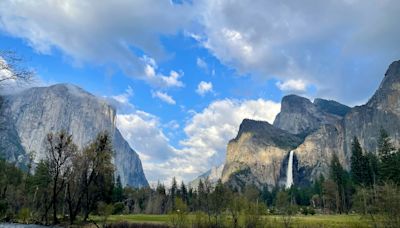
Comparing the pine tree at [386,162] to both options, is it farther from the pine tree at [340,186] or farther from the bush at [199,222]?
the bush at [199,222]

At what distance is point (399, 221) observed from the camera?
27.8 metres

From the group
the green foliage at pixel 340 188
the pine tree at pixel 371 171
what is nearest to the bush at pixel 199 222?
the pine tree at pixel 371 171

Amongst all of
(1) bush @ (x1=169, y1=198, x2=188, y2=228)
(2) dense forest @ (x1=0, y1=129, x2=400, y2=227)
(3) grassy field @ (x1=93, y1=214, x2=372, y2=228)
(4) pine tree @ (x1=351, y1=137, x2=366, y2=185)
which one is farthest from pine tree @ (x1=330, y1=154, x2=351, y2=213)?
(1) bush @ (x1=169, y1=198, x2=188, y2=228)

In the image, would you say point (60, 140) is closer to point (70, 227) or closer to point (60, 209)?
point (70, 227)

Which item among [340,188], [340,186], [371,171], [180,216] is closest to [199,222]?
[180,216]

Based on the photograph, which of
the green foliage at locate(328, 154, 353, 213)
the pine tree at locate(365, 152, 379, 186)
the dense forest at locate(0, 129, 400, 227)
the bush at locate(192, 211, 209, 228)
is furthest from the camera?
the green foliage at locate(328, 154, 353, 213)

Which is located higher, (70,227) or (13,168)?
(13,168)

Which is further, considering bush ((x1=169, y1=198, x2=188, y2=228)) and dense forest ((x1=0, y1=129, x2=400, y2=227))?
bush ((x1=169, y1=198, x2=188, y2=228))

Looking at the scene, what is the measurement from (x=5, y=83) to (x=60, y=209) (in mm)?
95004

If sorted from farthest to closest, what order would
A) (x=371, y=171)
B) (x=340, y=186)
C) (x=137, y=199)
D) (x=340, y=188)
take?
(x=137, y=199)
(x=340, y=188)
(x=340, y=186)
(x=371, y=171)

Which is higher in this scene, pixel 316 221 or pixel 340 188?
pixel 340 188

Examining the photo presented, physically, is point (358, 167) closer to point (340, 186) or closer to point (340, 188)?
point (340, 186)

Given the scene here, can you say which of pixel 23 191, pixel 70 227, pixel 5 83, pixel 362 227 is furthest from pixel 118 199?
pixel 5 83

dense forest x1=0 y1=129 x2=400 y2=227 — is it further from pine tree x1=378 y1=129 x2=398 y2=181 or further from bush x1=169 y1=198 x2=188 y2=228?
bush x1=169 y1=198 x2=188 y2=228
